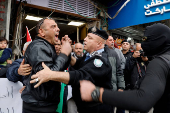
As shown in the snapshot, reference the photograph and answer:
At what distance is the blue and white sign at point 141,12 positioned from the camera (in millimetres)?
6379

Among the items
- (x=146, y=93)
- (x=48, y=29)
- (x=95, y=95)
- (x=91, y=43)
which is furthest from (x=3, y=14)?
(x=146, y=93)

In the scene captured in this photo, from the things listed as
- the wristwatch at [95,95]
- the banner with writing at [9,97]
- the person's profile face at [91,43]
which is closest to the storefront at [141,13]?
the person's profile face at [91,43]

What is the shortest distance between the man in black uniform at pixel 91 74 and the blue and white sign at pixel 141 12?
5.30m

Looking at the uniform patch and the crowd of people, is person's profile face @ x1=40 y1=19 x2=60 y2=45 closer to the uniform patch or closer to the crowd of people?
the crowd of people

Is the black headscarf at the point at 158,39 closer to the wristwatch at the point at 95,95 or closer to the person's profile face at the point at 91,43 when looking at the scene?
the wristwatch at the point at 95,95

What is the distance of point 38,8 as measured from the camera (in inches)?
232

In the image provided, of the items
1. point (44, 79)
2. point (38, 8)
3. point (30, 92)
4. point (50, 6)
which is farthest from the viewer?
point (50, 6)

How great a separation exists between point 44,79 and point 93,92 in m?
0.59

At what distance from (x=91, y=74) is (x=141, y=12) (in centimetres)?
653

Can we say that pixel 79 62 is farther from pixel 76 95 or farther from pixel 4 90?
pixel 4 90

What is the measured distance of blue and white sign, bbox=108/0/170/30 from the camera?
251 inches

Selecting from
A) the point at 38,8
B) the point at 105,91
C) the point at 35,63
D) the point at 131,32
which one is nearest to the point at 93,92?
the point at 105,91

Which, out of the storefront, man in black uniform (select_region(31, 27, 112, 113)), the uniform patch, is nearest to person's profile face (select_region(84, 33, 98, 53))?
man in black uniform (select_region(31, 27, 112, 113))

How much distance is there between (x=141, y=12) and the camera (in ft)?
22.9
